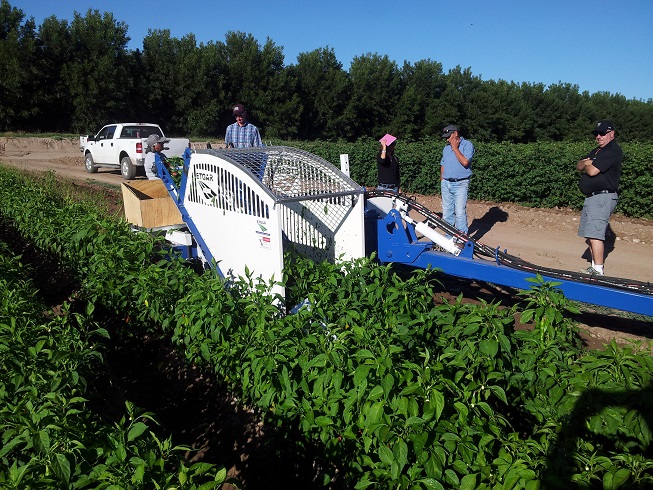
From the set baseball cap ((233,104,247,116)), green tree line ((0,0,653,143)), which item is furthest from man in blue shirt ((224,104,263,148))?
green tree line ((0,0,653,143))

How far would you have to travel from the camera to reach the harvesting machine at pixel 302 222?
4660 mm

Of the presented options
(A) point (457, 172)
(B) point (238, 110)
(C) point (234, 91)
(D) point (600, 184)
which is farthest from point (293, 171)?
(C) point (234, 91)

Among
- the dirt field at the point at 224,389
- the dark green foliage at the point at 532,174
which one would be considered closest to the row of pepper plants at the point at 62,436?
the dirt field at the point at 224,389

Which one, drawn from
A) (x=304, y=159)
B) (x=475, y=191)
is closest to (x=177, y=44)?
(x=475, y=191)

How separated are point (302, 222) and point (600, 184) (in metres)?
3.60

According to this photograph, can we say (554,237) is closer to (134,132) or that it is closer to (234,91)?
(134,132)

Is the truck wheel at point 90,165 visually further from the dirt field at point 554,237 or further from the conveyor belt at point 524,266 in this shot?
the conveyor belt at point 524,266

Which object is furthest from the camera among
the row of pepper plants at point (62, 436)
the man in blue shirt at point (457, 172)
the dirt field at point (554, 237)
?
the dirt field at point (554, 237)

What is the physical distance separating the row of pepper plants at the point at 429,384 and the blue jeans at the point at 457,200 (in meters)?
3.63

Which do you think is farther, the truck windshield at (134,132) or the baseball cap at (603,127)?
the truck windshield at (134,132)

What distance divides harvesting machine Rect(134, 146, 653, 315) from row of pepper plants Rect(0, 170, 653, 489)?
0.85 metres

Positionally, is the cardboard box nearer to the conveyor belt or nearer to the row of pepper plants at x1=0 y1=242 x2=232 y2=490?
the conveyor belt

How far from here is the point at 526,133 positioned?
53094 millimetres

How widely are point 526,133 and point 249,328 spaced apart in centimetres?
5518
